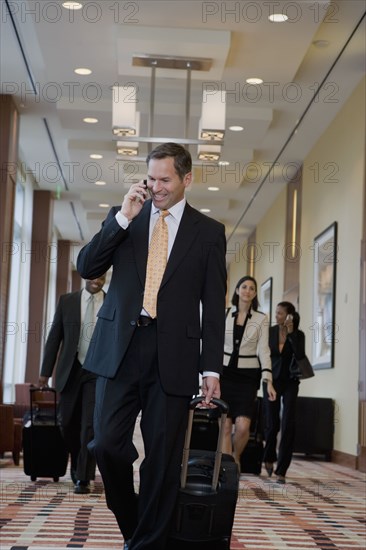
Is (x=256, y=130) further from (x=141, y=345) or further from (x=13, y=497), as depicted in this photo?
(x=141, y=345)

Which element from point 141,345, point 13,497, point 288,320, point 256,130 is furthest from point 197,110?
point 141,345

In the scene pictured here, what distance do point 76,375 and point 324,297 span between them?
20.2 ft

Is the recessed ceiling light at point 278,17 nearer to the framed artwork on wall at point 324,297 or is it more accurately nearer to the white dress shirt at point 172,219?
the framed artwork on wall at point 324,297

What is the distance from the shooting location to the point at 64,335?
21.3ft

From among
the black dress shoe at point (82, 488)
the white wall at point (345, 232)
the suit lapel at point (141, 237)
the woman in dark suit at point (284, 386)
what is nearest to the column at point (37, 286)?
the white wall at point (345, 232)

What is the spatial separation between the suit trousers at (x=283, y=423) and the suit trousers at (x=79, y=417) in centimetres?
207

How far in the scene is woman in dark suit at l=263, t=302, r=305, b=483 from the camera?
7934 mm

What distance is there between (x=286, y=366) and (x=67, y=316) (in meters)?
2.48

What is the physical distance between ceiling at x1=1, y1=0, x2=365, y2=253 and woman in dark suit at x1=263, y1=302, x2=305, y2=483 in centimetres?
205

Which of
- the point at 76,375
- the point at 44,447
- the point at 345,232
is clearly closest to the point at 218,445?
the point at 76,375

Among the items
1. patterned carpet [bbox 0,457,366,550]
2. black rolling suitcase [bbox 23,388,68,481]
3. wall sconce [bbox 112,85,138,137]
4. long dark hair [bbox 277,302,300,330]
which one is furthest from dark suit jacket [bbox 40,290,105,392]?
wall sconce [bbox 112,85,138,137]

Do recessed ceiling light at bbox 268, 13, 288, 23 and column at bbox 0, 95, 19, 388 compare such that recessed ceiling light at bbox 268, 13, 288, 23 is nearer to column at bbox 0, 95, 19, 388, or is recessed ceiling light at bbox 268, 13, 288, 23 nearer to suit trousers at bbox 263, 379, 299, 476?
suit trousers at bbox 263, 379, 299, 476

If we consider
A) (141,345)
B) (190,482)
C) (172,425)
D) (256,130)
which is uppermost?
(256,130)

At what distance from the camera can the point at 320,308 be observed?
12141 millimetres
